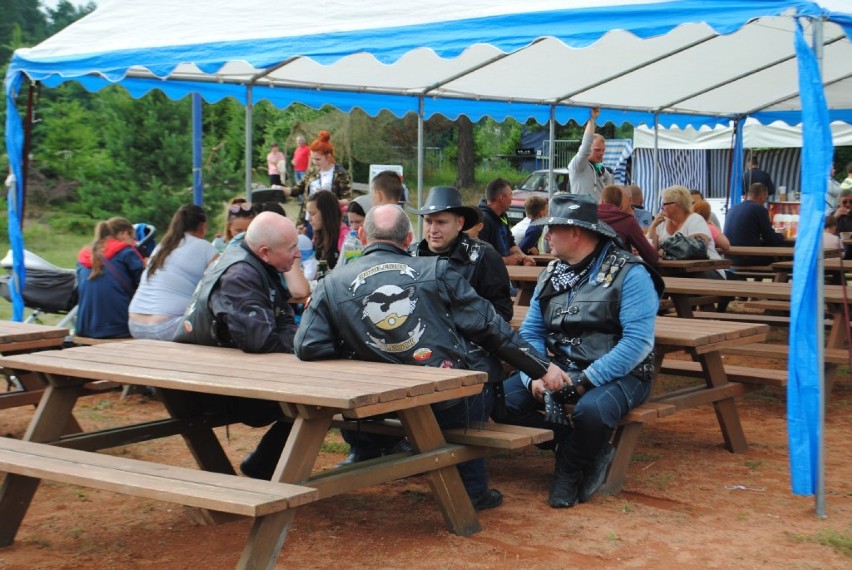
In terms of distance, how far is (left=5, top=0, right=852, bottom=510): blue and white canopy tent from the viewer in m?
4.26

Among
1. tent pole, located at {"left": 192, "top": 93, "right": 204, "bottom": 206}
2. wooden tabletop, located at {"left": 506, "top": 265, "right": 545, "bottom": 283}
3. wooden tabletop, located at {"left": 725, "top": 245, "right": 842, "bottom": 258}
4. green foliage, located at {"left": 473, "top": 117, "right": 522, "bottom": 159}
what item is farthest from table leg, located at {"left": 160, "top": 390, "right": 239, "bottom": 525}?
green foliage, located at {"left": 473, "top": 117, "right": 522, "bottom": 159}

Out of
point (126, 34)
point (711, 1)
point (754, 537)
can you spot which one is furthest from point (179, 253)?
point (754, 537)

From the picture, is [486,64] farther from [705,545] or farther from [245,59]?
[705,545]

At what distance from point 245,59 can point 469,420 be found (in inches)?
124

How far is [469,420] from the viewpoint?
13.7 feet

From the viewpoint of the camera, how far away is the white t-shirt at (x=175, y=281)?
20.9 feet

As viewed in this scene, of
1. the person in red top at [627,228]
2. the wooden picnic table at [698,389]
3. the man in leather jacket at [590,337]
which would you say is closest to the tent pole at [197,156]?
the person in red top at [627,228]

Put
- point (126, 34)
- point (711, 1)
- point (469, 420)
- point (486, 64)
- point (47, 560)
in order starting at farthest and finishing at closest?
1. point (486, 64)
2. point (126, 34)
3. point (711, 1)
4. point (469, 420)
5. point (47, 560)

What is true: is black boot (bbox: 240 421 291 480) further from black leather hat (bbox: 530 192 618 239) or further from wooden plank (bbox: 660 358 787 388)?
wooden plank (bbox: 660 358 787 388)

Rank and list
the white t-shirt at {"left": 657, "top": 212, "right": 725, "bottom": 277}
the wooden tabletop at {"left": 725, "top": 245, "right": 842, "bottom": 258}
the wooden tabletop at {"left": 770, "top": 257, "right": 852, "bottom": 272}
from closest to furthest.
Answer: the wooden tabletop at {"left": 770, "top": 257, "right": 852, "bottom": 272}, the white t-shirt at {"left": 657, "top": 212, "right": 725, "bottom": 277}, the wooden tabletop at {"left": 725, "top": 245, "right": 842, "bottom": 258}

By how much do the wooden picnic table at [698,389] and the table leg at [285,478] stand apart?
5.53 ft

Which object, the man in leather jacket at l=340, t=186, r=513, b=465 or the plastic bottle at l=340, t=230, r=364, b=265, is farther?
the plastic bottle at l=340, t=230, r=364, b=265

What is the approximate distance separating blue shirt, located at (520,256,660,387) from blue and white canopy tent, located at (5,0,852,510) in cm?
61

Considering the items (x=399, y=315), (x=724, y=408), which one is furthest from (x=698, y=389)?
(x=399, y=315)
